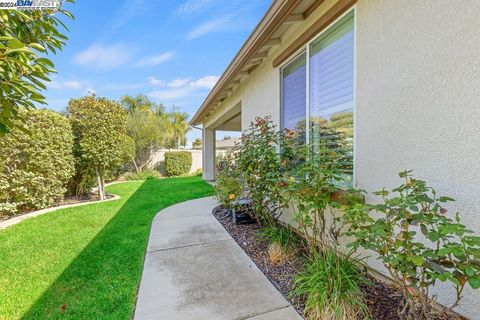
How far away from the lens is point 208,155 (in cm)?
1368

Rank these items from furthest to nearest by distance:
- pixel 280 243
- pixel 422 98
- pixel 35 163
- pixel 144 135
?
pixel 144 135
pixel 35 163
pixel 280 243
pixel 422 98

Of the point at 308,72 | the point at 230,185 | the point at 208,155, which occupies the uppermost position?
the point at 308,72

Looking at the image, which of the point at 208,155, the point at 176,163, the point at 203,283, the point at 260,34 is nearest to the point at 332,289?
the point at 203,283

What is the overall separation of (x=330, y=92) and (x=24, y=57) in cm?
332

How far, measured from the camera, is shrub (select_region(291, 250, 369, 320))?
2166mm

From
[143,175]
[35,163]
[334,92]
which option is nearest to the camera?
[334,92]

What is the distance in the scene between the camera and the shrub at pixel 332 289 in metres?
2.17

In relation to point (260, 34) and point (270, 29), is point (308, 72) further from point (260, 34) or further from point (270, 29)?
point (260, 34)

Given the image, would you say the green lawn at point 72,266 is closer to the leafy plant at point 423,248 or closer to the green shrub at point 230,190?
the green shrub at point 230,190

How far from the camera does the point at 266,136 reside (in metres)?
4.18

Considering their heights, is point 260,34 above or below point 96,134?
above

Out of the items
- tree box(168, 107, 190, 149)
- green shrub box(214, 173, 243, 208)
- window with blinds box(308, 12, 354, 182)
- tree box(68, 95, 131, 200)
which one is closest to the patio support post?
tree box(68, 95, 131, 200)

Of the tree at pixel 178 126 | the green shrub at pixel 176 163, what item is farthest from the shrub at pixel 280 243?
the tree at pixel 178 126

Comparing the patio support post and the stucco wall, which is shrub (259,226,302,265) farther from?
the patio support post
